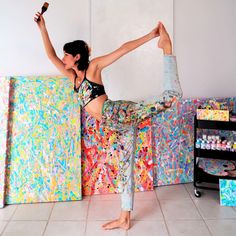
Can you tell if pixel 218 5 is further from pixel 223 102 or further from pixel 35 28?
pixel 35 28

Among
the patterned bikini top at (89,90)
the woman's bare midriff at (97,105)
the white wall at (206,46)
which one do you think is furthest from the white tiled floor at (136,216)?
the white wall at (206,46)

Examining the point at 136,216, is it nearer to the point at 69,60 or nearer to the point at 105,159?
the point at 105,159

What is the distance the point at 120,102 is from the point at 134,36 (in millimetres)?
994

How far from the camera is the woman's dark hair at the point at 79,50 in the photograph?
99.5 inches

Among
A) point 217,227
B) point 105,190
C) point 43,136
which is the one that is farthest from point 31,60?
point 217,227

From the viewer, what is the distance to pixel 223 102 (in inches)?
135

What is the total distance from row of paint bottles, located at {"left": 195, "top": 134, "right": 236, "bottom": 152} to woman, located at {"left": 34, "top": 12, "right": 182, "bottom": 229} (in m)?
0.82

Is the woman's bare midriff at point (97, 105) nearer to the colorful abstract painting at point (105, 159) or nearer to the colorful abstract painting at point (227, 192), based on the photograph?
the colorful abstract painting at point (105, 159)

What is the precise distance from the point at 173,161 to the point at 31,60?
71.7 inches

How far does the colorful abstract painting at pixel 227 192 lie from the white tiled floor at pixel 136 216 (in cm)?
6

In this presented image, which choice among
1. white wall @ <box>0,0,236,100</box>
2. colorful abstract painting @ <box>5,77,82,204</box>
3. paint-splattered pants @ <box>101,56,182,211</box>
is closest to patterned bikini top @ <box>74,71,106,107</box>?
paint-splattered pants @ <box>101,56,182,211</box>

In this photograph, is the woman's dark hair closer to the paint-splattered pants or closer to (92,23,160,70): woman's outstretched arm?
(92,23,160,70): woman's outstretched arm

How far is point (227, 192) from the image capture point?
3021 millimetres

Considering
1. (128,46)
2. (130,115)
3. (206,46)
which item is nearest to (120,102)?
(130,115)
